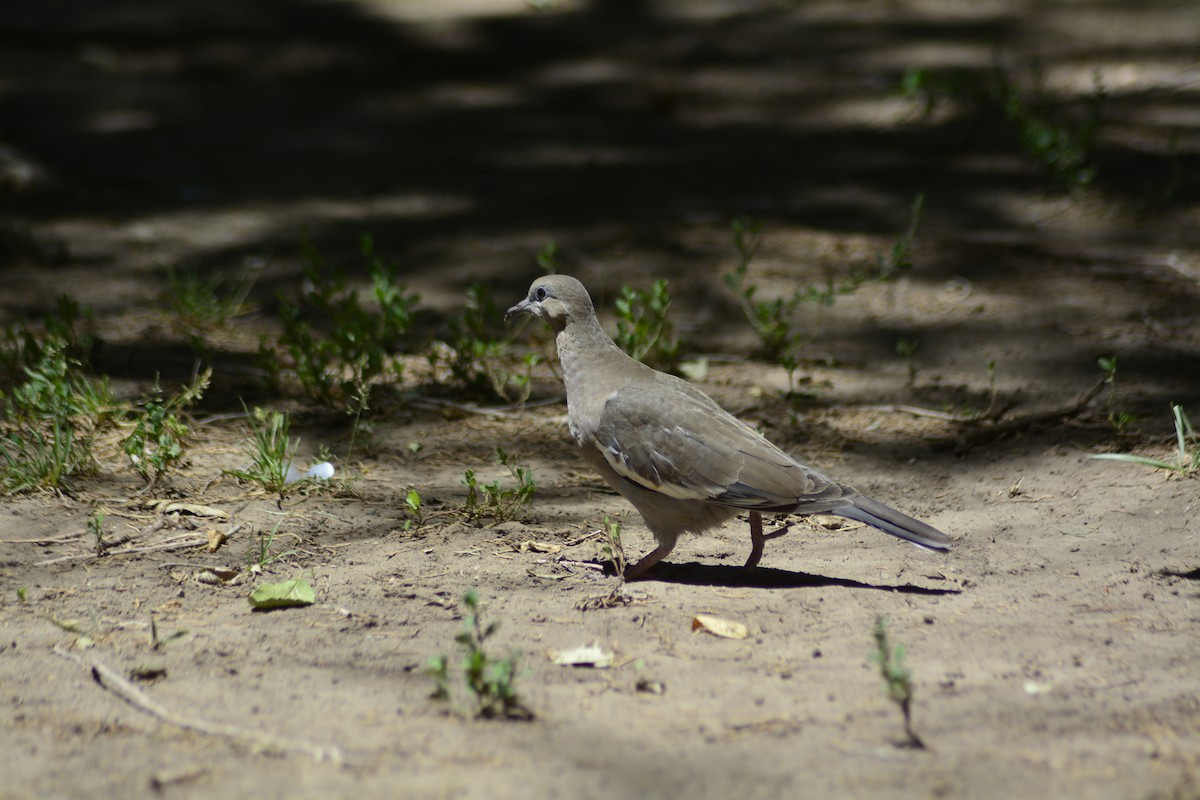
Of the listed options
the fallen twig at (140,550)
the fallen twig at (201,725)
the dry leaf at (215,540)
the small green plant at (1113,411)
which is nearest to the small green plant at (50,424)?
the fallen twig at (140,550)

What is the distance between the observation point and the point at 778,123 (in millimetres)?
9289

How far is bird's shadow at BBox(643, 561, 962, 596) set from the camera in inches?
145

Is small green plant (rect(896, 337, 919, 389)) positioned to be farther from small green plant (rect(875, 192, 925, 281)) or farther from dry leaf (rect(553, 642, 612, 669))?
dry leaf (rect(553, 642, 612, 669))

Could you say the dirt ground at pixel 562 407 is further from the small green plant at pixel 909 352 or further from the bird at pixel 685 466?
the bird at pixel 685 466

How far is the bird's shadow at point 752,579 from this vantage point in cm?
369

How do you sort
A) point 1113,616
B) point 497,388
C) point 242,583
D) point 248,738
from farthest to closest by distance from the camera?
point 497,388, point 242,583, point 1113,616, point 248,738

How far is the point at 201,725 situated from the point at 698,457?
189 centimetres

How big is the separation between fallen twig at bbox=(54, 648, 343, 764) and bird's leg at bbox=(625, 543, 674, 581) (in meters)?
1.52

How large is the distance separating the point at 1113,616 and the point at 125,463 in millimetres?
3788

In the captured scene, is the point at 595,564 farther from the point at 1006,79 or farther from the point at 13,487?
the point at 1006,79

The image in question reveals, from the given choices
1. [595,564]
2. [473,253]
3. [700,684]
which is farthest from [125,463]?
[473,253]

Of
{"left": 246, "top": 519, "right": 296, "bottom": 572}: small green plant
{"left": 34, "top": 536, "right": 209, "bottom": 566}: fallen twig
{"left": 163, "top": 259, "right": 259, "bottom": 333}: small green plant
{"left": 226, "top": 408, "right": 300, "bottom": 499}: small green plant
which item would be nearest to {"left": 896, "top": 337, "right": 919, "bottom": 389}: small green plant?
{"left": 226, "top": 408, "right": 300, "bottom": 499}: small green plant

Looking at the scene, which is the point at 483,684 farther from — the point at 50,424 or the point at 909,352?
the point at 909,352

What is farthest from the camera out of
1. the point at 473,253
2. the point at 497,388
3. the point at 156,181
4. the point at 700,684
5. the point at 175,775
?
the point at 156,181
